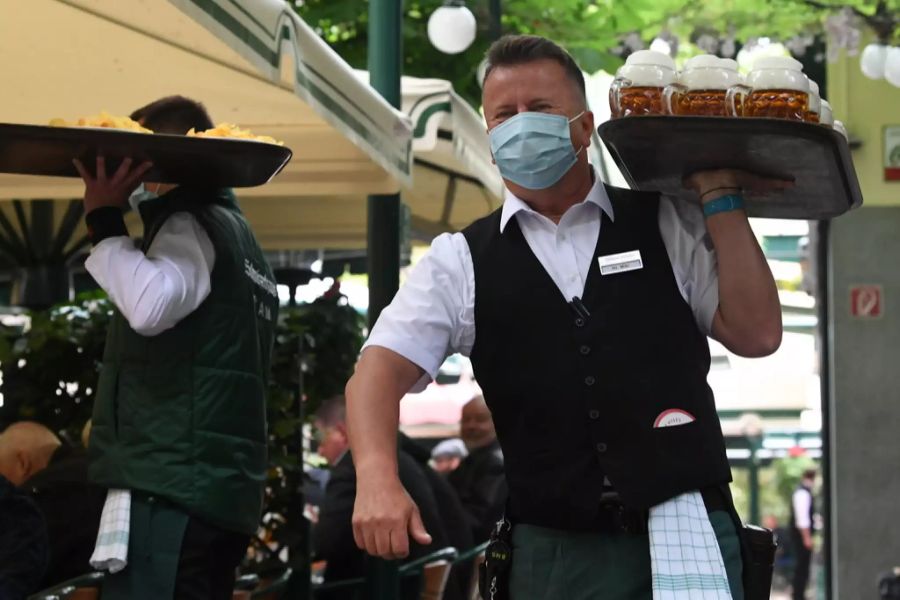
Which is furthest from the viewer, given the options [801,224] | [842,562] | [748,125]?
[801,224]

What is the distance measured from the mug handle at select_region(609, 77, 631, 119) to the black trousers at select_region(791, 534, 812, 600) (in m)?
16.3

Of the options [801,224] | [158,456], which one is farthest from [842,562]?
[158,456]

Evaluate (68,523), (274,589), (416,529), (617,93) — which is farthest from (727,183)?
(274,589)

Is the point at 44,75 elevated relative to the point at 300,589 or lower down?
elevated

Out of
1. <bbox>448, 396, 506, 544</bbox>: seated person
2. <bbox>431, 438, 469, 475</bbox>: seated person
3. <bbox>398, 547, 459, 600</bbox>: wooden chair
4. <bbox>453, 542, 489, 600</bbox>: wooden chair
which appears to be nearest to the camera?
<bbox>398, 547, 459, 600</bbox>: wooden chair

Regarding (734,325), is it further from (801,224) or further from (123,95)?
(801,224)

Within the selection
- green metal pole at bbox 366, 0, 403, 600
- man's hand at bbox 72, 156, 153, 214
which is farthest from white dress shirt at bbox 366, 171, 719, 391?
green metal pole at bbox 366, 0, 403, 600

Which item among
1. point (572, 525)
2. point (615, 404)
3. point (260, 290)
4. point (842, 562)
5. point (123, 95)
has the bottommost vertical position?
point (842, 562)

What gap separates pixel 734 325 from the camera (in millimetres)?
3133

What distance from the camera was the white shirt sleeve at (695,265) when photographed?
3.20 metres

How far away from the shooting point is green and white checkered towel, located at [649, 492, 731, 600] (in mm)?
3027

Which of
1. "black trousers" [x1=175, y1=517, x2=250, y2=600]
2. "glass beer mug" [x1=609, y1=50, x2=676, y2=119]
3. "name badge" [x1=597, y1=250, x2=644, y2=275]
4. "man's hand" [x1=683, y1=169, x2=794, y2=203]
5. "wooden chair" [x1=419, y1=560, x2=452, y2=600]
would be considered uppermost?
"glass beer mug" [x1=609, y1=50, x2=676, y2=119]

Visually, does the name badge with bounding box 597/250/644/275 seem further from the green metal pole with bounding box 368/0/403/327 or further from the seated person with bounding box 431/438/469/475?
the seated person with bounding box 431/438/469/475

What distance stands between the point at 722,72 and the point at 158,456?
177 centimetres
